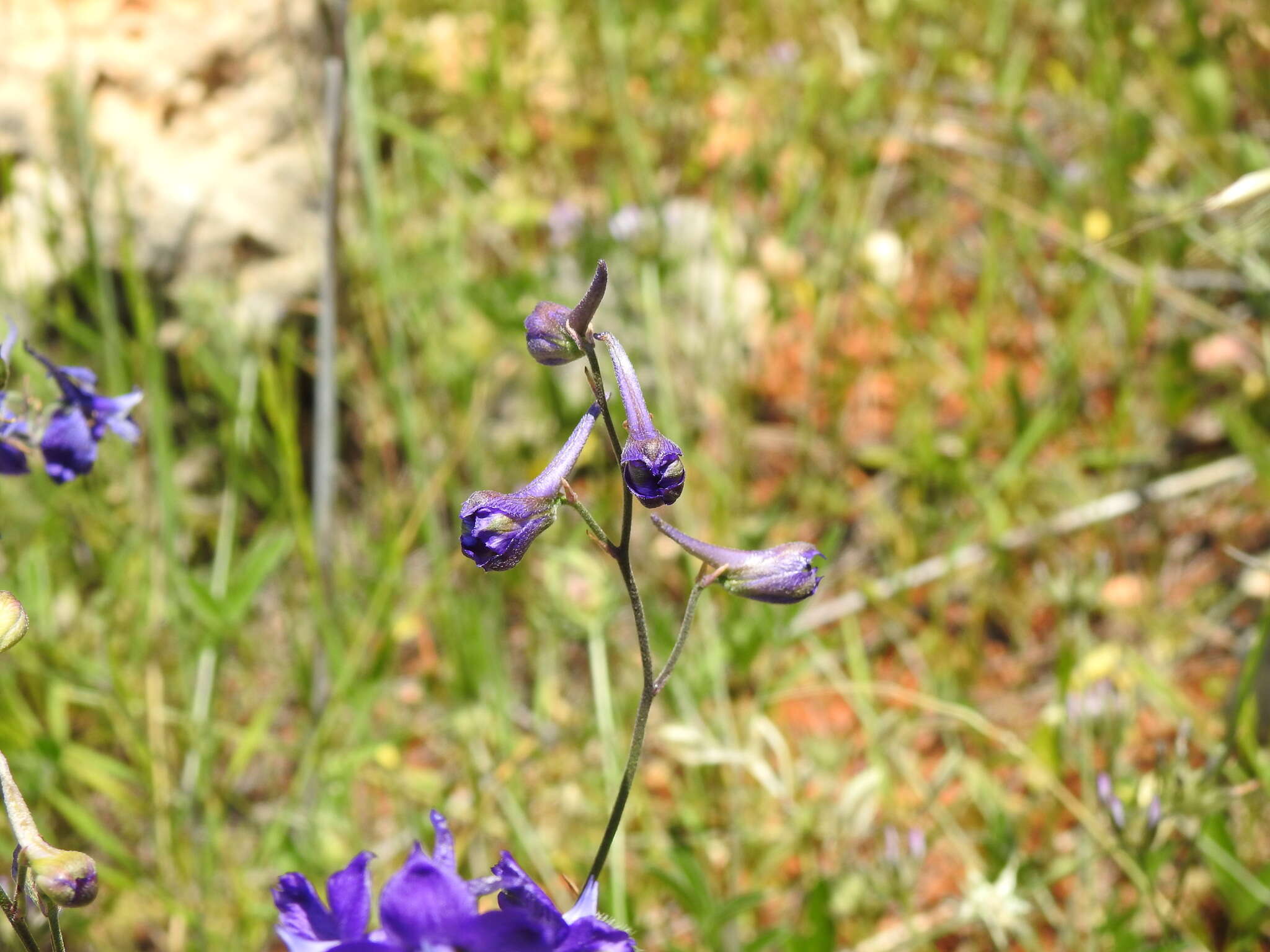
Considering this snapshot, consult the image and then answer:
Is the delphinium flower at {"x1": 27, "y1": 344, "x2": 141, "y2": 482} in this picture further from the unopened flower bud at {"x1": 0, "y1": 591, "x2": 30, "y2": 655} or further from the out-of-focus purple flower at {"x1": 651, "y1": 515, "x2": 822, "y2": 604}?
the out-of-focus purple flower at {"x1": 651, "y1": 515, "x2": 822, "y2": 604}

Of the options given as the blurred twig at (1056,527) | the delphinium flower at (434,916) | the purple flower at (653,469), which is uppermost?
the purple flower at (653,469)

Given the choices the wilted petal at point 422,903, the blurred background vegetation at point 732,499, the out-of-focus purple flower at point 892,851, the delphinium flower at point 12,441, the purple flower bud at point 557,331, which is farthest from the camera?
the blurred background vegetation at point 732,499

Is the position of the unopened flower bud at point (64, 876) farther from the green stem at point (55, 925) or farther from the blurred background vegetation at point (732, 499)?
the blurred background vegetation at point (732, 499)

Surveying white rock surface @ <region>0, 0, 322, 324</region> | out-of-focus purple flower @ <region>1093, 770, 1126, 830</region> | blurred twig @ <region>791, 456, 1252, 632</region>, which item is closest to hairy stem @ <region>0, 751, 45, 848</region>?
out-of-focus purple flower @ <region>1093, 770, 1126, 830</region>

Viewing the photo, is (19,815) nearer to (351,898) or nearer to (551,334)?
(351,898)

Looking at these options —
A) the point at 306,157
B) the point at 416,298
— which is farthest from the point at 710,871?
the point at 306,157

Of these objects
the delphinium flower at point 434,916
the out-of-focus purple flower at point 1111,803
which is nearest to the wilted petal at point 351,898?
the delphinium flower at point 434,916

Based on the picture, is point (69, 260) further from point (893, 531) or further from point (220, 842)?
point (893, 531)

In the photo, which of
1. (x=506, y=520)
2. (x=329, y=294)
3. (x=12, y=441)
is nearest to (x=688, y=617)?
(x=506, y=520)
